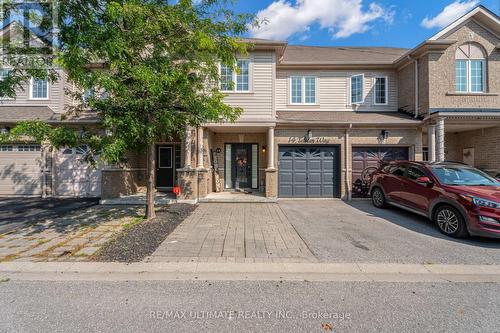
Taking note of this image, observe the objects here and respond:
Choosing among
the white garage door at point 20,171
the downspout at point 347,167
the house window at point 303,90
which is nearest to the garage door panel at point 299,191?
the downspout at point 347,167

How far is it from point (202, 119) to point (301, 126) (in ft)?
18.1

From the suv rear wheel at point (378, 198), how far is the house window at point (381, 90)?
556cm

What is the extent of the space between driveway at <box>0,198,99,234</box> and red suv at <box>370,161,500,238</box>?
427 inches

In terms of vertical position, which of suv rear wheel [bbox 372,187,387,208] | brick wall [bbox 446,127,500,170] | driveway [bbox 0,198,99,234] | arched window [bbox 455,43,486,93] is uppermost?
arched window [bbox 455,43,486,93]

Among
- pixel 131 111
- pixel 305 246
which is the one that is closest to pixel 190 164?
pixel 131 111

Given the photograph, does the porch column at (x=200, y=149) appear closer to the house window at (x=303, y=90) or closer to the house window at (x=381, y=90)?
the house window at (x=303, y=90)

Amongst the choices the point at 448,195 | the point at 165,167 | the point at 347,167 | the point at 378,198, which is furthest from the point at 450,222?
A: the point at 165,167

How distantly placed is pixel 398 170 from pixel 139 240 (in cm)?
793

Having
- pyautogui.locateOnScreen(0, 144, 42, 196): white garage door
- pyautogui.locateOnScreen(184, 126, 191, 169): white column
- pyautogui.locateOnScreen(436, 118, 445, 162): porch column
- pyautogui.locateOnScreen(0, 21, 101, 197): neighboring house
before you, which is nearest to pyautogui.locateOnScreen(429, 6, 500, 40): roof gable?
pyautogui.locateOnScreen(436, 118, 445, 162): porch column

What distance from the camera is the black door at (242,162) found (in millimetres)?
11805

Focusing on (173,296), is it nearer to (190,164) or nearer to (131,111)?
(131,111)

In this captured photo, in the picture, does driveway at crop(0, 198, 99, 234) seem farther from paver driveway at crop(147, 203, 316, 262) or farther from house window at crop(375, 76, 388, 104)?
house window at crop(375, 76, 388, 104)

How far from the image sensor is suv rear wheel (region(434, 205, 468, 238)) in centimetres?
537

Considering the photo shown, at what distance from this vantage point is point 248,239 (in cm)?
528
